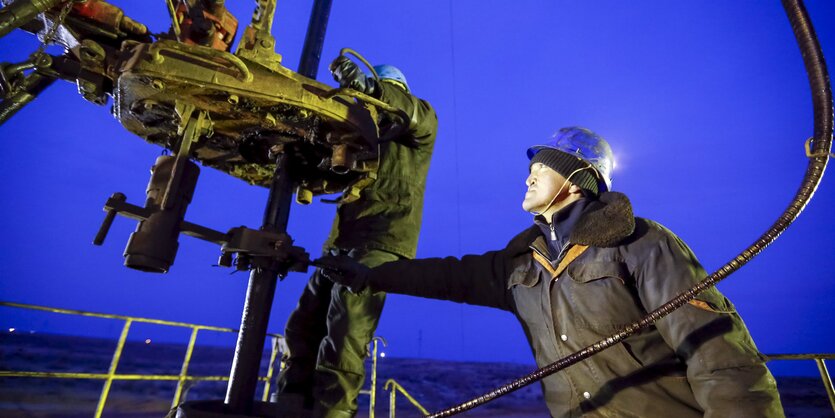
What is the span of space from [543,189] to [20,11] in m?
2.86

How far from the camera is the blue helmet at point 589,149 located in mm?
2283

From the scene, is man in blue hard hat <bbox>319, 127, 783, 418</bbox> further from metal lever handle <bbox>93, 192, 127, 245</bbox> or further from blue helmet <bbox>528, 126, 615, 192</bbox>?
metal lever handle <bbox>93, 192, 127, 245</bbox>

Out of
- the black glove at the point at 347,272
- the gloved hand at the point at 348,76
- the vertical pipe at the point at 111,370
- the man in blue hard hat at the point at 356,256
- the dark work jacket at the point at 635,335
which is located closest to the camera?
the dark work jacket at the point at 635,335

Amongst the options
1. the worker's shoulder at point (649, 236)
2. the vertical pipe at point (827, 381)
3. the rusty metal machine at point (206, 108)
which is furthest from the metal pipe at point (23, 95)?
the vertical pipe at point (827, 381)

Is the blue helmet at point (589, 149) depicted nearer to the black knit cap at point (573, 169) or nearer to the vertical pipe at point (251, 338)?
the black knit cap at point (573, 169)

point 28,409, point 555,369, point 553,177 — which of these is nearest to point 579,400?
point 555,369

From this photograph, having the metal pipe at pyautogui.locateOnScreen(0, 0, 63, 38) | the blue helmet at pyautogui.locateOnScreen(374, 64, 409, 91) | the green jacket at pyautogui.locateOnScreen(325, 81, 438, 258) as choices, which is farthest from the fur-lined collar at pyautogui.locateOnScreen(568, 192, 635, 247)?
the metal pipe at pyautogui.locateOnScreen(0, 0, 63, 38)

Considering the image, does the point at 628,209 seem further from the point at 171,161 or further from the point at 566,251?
the point at 171,161

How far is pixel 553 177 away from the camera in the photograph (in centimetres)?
228

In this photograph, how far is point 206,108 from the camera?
2.15m

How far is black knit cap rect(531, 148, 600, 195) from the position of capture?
2.23 m

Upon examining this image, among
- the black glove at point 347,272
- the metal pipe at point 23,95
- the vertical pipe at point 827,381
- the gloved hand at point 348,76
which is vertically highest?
the metal pipe at point 23,95

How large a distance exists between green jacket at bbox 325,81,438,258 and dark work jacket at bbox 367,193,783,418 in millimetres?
1307

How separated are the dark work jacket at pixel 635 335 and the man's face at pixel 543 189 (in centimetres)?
23
